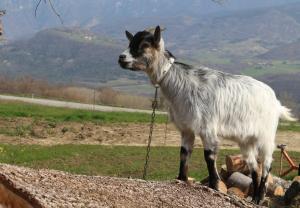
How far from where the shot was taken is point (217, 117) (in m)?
8.97

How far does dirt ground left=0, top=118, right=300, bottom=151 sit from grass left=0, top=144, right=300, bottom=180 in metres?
1.95

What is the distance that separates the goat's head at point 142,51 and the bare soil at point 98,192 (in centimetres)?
159

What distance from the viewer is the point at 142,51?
9078 millimetres

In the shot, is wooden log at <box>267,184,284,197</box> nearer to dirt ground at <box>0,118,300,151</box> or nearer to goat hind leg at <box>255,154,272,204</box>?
goat hind leg at <box>255,154,272,204</box>

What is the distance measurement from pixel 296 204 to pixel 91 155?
12.5 metres

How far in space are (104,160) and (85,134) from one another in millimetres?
6646

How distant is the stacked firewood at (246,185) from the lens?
38.5 feet

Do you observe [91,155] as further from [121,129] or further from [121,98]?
[121,98]

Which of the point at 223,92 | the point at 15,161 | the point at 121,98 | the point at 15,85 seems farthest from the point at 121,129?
the point at 15,85

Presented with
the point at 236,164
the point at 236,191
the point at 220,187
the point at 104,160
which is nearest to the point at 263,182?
the point at 220,187

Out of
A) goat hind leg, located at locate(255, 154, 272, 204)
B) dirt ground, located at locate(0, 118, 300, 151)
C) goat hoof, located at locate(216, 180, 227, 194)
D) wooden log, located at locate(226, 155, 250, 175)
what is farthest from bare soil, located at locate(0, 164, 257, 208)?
dirt ground, located at locate(0, 118, 300, 151)

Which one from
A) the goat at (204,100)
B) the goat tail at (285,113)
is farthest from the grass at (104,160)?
the goat at (204,100)

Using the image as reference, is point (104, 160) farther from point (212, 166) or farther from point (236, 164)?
point (212, 166)

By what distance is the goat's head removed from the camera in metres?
9.04
